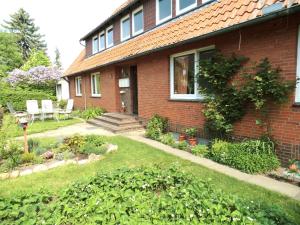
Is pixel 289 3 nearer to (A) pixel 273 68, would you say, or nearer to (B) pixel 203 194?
(A) pixel 273 68

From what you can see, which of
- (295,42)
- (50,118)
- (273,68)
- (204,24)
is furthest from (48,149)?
(50,118)

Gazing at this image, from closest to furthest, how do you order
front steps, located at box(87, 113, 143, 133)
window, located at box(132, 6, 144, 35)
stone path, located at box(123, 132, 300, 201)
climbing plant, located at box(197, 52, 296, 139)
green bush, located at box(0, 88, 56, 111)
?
stone path, located at box(123, 132, 300, 201) < climbing plant, located at box(197, 52, 296, 139) < front steps, located at box(87, 113, 143, 133) < window, located at box(132, 6, 144, 35) < green bush, located at box(0, 88, 56, 111)

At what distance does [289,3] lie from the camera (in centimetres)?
425

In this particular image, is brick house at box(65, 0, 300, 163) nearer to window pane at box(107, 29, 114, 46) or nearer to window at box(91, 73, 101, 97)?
window pane at box(107, 29, 114, 46)

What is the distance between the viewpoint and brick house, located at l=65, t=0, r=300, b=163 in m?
4.77

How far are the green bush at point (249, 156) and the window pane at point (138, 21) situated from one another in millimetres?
7713

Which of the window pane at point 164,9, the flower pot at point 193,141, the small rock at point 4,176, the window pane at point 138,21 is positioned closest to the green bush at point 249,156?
the flower pot at point 193,141

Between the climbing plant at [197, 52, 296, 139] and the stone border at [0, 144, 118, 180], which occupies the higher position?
the climbing plant at [197, 52, 296, 139]

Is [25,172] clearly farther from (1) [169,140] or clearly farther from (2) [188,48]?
(2) [188,48]

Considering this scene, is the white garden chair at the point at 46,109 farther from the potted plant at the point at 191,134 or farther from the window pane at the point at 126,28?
the potted plant at the point at 191,134

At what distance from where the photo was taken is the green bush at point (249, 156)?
473cm

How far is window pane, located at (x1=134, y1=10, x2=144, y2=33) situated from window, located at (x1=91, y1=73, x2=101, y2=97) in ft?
15.1

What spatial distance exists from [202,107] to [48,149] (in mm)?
4704

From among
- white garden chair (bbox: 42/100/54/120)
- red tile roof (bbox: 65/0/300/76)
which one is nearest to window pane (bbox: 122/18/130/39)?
red tile roof (bbox: 65/0/300/76)
